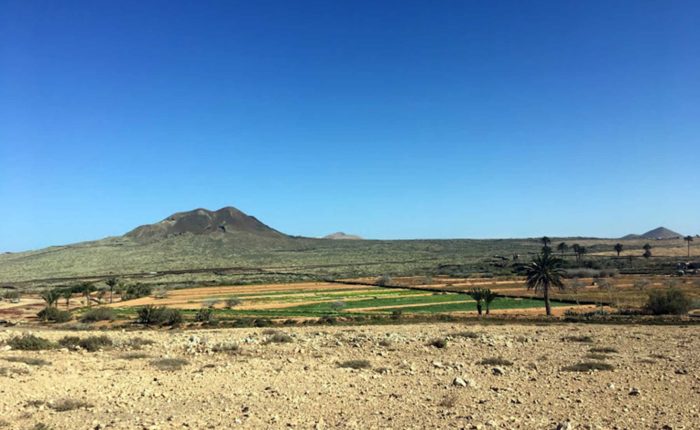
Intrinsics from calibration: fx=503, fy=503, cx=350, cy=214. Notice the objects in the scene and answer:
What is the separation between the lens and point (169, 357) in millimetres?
22266

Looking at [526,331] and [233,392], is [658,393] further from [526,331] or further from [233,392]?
[526,331]

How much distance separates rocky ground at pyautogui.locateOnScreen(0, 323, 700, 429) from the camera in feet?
40.1

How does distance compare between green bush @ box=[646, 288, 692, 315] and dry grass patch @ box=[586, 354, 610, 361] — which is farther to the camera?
green bush @ box=[646, 288, 692, 315]

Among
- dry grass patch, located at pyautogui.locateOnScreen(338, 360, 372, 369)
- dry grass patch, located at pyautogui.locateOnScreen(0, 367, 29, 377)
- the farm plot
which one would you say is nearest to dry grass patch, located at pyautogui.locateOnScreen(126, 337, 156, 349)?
dry grass patch, located at pyautogui.locateOnScreen(0, 367, 29, 377)

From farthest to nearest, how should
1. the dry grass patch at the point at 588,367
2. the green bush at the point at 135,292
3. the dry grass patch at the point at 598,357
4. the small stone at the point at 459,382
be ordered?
the green bush at the point at 135,292
the dry grass patch at the point at 598,357
the dry grass patch at the point at 588,367
the small stone at the point at 459,382

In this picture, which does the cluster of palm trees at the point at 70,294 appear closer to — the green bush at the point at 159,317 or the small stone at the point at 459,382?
the green bush at the point at 159,317

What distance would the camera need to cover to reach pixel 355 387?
15.8 m

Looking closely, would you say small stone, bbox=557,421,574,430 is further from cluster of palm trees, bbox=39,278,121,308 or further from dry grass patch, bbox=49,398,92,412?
cluster of palm trees, bbox=39,278,121,308

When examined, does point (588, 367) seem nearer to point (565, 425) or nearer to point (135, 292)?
point (565, 425)

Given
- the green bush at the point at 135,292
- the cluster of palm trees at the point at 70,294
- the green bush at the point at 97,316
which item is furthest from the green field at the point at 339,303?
the green bush at the point at 135,292

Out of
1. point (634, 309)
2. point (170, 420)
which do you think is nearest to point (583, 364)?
point (170, 420)

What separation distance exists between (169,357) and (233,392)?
819cm

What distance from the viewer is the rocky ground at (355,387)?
1221 cm

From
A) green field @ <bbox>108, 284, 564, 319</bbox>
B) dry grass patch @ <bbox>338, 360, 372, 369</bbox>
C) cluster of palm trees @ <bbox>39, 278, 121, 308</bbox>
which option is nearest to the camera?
dry grass patch @ <bbox>338, 360, 372, 369</bbox>
